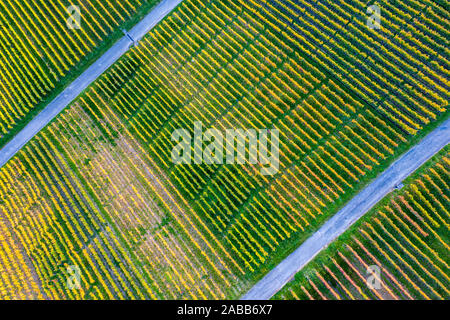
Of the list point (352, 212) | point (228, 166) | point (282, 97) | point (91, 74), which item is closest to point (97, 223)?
point (228, 166)

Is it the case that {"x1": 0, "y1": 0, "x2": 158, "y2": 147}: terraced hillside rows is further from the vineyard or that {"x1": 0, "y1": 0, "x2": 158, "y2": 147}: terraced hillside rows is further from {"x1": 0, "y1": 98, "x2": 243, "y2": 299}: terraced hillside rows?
{"x1": 0, "y1": 98, "x2": 243, "y2": 299}: terraced hillside rows

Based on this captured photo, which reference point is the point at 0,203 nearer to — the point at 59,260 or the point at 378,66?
the point at 59,260

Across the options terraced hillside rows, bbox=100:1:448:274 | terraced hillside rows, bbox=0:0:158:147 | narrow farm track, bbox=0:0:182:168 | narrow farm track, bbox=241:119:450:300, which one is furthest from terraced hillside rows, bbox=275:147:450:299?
terraced hillside rows, bbox=0:0:158:147

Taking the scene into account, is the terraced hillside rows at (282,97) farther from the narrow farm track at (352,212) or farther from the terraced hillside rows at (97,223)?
the terraced hillside rows at (97,223)

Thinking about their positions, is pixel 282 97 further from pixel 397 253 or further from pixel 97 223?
pixel 97 223

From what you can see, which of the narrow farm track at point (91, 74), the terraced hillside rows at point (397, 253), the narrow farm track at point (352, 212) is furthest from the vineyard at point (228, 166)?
the narrow farm track at point (91, 74)
